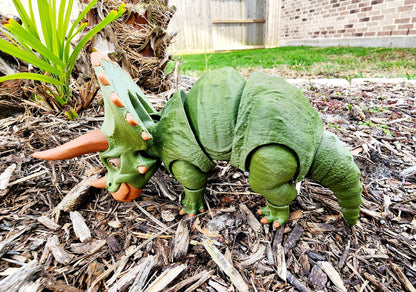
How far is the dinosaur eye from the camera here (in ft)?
5.36

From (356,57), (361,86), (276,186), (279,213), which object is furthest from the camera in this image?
(356,57)

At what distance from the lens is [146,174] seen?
1675mm

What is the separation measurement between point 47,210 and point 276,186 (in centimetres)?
173

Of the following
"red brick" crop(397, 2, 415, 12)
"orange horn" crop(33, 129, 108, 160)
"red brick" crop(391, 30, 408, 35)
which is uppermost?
"red brick" crop(397, 2, 415, 12)

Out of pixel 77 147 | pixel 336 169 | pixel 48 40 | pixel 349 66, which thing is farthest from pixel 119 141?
pixel 349 66

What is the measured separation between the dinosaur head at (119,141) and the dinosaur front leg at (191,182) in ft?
0.67

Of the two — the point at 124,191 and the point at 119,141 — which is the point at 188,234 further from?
the point at 119,141

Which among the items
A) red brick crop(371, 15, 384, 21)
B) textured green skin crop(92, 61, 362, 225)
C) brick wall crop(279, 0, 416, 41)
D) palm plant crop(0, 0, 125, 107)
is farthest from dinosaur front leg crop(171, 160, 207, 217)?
red brick crop(371, 15, 384, 21)

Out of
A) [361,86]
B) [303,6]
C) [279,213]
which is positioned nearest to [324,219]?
[279,213]

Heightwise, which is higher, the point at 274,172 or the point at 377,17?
the point at 377,17

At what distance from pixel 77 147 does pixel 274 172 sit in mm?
1165

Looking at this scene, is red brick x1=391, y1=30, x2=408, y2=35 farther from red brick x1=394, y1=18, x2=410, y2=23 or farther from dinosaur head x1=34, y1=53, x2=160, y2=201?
dinosaur head x1=34, y1=53, x2=160, y2=201

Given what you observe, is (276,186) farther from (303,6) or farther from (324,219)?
(303,6)

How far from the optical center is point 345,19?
353 inches
